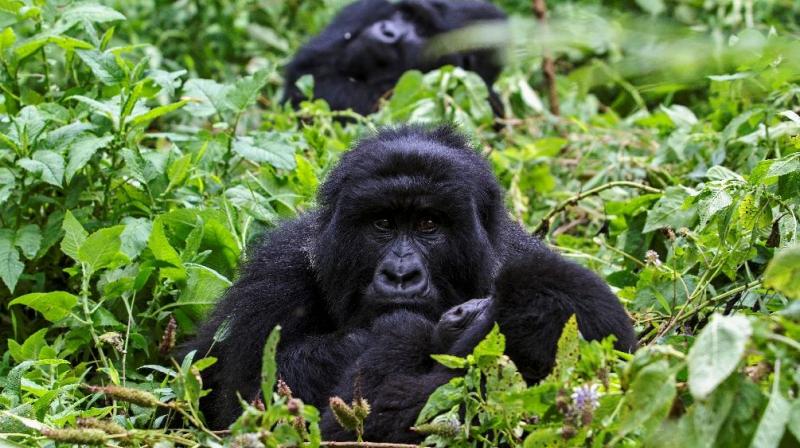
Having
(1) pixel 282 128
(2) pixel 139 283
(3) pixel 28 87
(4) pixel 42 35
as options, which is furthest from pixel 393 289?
(1) pixel 282 128

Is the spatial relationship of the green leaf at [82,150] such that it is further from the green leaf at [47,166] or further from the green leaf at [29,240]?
the green leaf at [29,240]

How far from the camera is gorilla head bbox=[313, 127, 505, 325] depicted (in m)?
3.79

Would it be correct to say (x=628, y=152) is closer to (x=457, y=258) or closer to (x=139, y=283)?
(x=457, y=258)

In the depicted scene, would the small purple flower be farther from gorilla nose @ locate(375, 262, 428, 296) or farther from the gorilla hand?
gorilla nose @ locate(375, 262, 428, 296)

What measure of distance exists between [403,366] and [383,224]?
0.74 metres

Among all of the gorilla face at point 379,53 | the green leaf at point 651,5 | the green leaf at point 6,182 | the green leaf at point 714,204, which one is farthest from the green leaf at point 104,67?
the green leaf at point 651,5

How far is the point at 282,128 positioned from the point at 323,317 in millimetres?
2374

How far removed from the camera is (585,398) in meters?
2.48

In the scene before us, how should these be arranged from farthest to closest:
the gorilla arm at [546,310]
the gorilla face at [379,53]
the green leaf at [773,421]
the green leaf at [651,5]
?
the gorilla face at [379,53] < the green leaf at [651,5] < the gorilla arm at [546,310] < the green leaf at [773,421]

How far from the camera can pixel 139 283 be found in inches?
161

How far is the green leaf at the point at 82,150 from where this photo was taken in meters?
4.23

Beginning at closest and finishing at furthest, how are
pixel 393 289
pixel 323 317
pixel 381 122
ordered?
pixel 393 289, pixel 323 317, pixel 381 122

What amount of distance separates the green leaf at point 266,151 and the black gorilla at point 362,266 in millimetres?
661

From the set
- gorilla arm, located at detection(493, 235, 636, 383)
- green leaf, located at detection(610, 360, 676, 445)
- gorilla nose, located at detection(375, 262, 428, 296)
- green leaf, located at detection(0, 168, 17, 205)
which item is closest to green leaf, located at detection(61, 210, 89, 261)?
green leaf, located at detection(0, 168, 17, 205)
